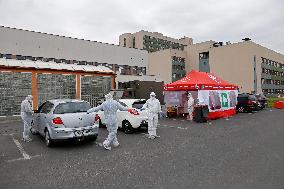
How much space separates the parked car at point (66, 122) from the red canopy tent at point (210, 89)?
31.1ft

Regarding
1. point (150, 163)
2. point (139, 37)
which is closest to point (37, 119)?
point (150, 163)

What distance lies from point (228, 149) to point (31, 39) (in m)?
33.3

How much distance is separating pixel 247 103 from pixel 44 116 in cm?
1864

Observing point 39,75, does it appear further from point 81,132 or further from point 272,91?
point 272,91

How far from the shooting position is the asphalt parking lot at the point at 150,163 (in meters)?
5.70

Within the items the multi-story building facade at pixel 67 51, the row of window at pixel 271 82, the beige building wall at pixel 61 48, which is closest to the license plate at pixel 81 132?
the multi-story building facade at pixel 67 51

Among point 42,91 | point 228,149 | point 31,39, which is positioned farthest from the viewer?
point 31,39

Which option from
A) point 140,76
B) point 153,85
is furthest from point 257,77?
point 153,85

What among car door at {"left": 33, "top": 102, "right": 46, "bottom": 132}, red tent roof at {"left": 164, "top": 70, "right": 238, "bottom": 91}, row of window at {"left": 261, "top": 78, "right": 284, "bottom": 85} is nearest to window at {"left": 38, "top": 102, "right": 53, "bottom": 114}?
car door at {"left": 33, "top": 102, "right": 46, "bottom": 132}

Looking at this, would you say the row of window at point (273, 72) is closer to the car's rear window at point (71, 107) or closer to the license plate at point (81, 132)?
the car's rear window at point (71, 107)

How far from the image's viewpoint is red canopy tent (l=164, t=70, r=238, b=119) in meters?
17.2

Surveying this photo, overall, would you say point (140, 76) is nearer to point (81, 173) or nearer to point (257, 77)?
point (257, 77)

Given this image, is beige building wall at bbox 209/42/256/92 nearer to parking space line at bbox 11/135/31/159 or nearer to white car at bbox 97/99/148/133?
white car at bbox 97/99/148/133

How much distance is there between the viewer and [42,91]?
19.4 metres
